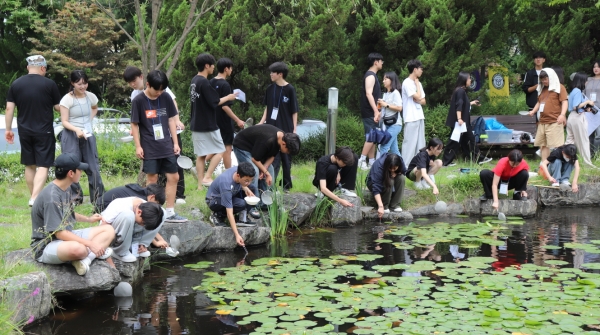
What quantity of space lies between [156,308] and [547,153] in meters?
7.17

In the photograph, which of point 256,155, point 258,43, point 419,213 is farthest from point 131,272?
point 258,43

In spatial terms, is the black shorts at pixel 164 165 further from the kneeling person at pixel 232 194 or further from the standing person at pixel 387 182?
the standing person at pixel 387 182

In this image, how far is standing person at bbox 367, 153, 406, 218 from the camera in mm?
9406

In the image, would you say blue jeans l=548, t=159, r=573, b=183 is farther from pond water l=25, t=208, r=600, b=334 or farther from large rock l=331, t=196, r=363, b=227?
large rock l=331, t=196, r=363, b=227

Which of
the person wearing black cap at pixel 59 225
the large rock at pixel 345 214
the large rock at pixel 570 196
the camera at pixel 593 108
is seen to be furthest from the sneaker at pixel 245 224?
the camera at pixel 593 108

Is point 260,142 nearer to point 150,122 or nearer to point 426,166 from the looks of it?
point 150,122

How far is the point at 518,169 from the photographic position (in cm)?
1001

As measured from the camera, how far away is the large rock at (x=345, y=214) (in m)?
9.58

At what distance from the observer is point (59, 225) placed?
19.6 ft

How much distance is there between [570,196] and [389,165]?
3.24 metres

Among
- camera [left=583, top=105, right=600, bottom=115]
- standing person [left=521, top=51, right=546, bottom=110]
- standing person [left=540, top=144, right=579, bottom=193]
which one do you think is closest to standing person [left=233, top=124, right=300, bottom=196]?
standing person [left=540, top=144, right=579, bottom=193]

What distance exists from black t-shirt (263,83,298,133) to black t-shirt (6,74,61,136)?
2.62m

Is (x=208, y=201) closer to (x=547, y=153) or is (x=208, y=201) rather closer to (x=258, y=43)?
(x=258, y=43)

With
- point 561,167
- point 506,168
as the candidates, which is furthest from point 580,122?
point 506,168
